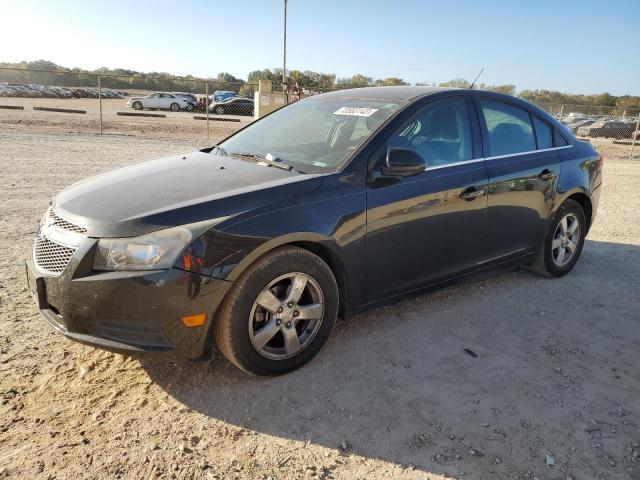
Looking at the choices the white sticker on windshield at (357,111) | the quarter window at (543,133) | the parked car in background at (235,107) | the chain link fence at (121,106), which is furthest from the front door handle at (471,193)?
the parked car in background at (235,107)

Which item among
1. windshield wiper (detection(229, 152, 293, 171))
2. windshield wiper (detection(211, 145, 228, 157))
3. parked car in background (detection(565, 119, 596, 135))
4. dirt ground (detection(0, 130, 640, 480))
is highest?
parked car in background (detection(565, 119, 596, 135))

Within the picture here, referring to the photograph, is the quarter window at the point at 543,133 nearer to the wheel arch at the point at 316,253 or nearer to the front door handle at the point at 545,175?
the front door handle at the point at 545,175

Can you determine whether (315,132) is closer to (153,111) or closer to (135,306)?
(135,306)

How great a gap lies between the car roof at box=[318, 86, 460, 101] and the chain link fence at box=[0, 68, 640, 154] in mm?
12202

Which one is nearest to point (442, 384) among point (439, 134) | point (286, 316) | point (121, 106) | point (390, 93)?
point (286, 316)

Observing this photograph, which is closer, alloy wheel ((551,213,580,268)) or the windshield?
the windshield

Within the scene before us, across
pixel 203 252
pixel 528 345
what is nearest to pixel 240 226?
pixel 203 252

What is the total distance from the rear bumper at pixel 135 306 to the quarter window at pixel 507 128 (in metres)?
2.61

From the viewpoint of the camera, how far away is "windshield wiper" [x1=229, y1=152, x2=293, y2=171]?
350 cm

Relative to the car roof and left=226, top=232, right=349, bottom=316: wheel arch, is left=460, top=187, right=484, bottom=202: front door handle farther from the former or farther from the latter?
left=226, top=232, right=349, bottom=316: wheel arch

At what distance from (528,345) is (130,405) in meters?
2.62

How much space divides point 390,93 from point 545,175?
1.60 metres

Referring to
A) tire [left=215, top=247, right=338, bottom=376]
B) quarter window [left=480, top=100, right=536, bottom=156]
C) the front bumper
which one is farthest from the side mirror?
the front bumper

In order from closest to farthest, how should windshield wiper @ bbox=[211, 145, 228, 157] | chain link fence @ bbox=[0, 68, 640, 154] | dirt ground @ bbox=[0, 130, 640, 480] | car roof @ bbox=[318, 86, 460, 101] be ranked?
dirt ground @ bbox=[0, 130, 640, 480]
car roof @ bbox=[318, 86, 460, 101]
windshield wiper @ bbox=[211, 145, 228, 157]
chain link fence @ bbox=[0, 68, 640, 154]
